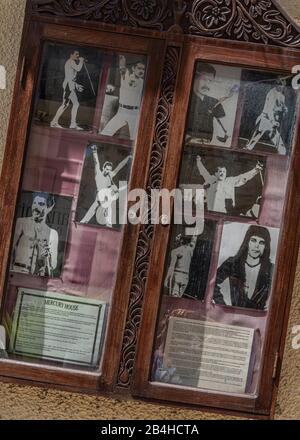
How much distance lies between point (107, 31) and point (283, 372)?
169 centimetres

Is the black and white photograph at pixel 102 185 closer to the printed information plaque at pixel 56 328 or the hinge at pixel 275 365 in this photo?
the printed information plaque at pixel 56 328

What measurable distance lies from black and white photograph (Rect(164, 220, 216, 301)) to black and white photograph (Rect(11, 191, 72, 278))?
→ 47 centimetres

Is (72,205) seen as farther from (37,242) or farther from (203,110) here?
(203,110)

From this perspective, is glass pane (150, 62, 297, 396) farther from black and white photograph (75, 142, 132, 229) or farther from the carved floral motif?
black and white photograph (75, 142, 132, 229)

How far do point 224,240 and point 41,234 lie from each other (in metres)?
0.79

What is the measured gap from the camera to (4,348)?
3473mm

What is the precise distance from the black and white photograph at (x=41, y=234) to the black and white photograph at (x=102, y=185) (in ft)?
0.26

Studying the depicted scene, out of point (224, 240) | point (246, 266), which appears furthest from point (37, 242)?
point (246, 266)

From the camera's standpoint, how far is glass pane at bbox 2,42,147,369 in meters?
3.41

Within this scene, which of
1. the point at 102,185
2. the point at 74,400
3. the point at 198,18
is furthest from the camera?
the point at 74,400

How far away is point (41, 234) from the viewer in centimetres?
347

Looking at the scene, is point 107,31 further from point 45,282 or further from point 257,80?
point 45,282

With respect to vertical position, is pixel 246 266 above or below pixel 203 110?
below

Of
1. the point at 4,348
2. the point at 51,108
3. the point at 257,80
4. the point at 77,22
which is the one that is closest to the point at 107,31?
the point at 77,22
